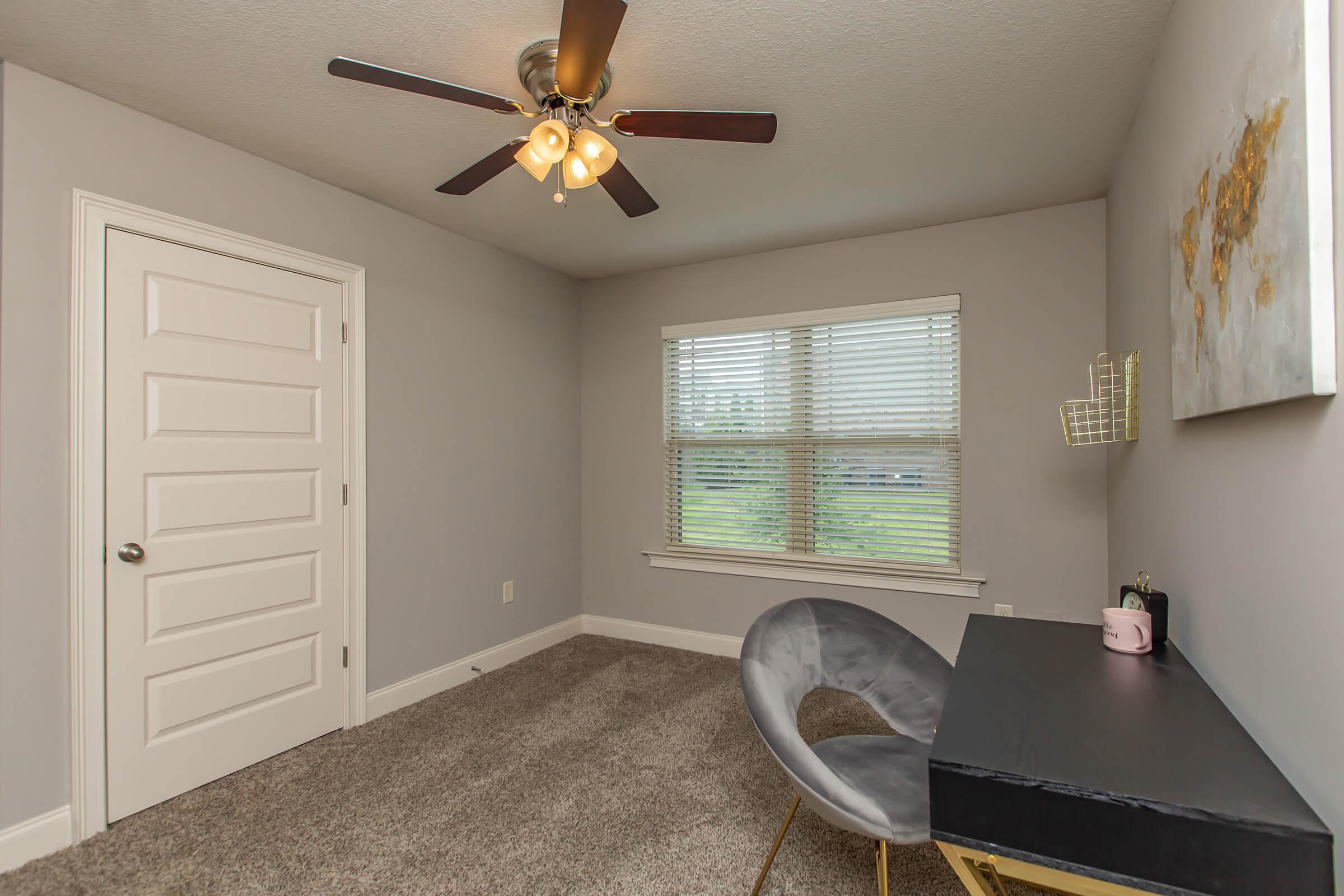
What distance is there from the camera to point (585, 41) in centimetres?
150

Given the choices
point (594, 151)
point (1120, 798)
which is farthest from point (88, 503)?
point (1120, 798)

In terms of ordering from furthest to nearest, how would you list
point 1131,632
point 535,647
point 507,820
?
1. point 535,647
2. point 507,820
3. point 1131,632

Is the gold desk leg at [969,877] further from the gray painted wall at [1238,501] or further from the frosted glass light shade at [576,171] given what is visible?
the frosted glass light shade at [576,171]

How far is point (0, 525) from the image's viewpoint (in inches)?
78.1

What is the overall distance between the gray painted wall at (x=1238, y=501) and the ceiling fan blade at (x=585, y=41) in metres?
1.22

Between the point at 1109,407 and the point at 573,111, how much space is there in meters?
2.51

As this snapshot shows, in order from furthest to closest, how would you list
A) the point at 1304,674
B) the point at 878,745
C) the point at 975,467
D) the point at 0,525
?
the point at 975,467, the point at 0,525, the point at 878,745, the point at 1304,674

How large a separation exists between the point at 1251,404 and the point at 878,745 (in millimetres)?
1256

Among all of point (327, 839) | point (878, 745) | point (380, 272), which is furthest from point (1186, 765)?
point (380, 272)

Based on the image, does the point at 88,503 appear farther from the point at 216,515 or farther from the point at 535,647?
the point at 535,647

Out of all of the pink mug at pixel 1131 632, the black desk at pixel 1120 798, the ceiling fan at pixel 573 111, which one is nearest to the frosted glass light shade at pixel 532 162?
the ceiling fan at pixel 573 111

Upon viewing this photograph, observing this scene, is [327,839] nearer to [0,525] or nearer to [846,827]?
[0,525]

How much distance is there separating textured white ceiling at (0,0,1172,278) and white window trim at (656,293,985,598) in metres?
0.60

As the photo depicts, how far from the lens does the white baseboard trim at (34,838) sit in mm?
1957
